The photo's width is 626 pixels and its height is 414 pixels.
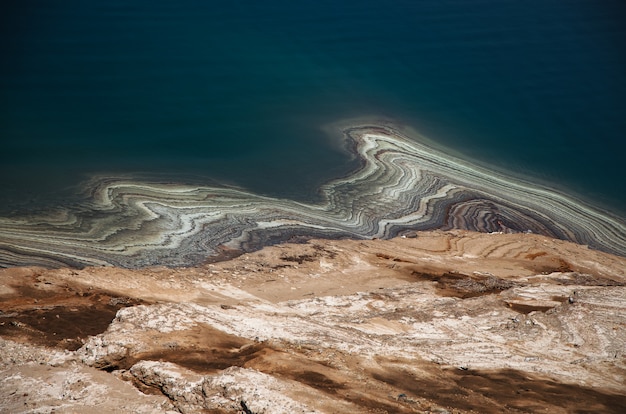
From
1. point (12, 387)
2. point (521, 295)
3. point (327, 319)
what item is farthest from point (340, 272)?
point (12, 387)

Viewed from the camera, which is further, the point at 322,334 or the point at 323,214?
the point at 323,214

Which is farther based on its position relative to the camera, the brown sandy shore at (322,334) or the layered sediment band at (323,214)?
the layered sediment band at (323,214)

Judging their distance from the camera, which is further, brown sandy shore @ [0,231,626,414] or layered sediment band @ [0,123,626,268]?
layered sediment band @ [0,123,626,268]

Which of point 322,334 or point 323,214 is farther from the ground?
point 323,214

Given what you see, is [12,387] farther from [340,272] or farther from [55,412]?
[340,272]
